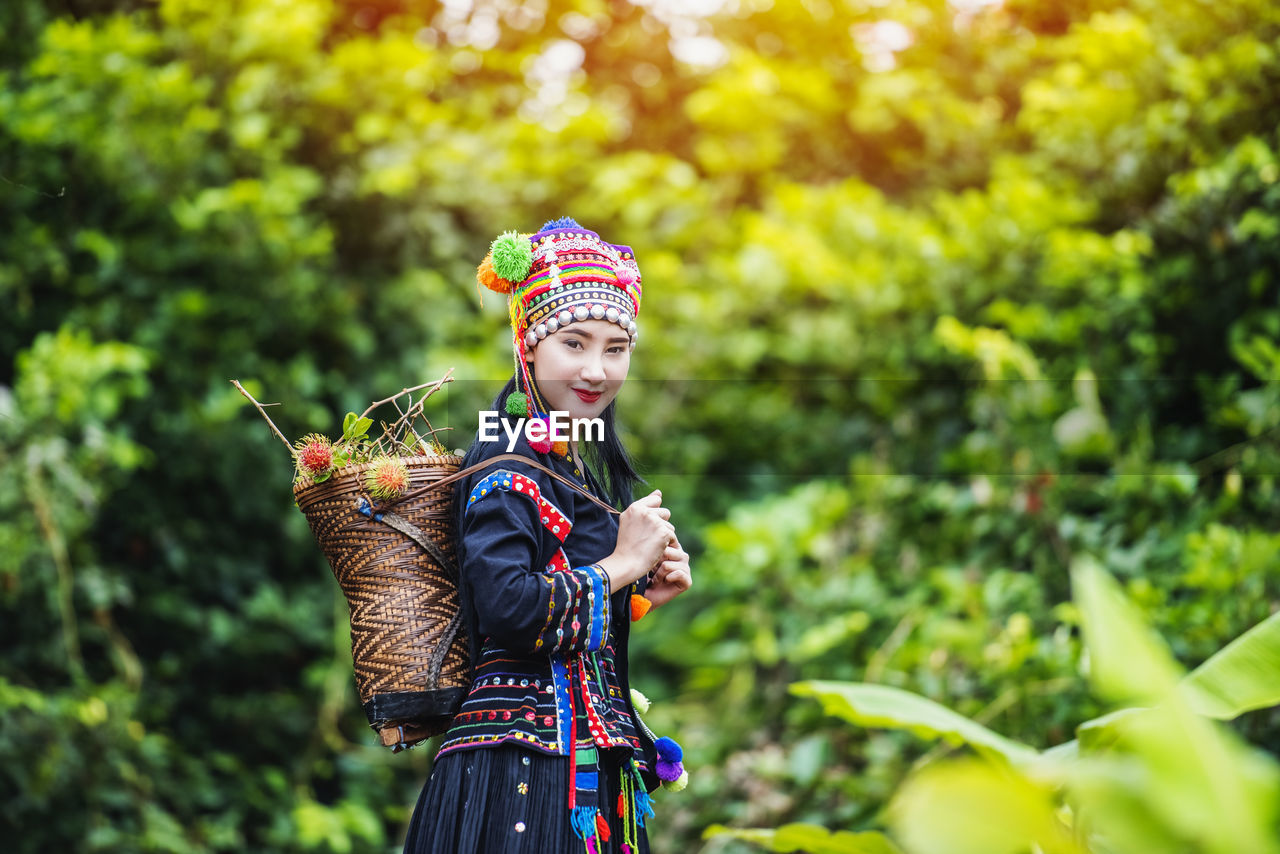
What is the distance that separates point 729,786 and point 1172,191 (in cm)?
267

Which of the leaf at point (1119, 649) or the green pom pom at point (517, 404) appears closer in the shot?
the leaf at point (1119, 649)

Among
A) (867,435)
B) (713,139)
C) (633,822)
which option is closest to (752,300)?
(867,435)

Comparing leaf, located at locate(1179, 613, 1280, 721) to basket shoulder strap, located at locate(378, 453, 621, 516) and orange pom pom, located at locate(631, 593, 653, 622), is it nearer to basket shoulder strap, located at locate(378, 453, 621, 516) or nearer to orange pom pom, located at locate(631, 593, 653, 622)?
orange pom pom, located at locate(631, 593, 653, 622)

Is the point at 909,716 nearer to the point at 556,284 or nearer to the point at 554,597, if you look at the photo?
the point at 554,597

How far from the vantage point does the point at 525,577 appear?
67.2 inches

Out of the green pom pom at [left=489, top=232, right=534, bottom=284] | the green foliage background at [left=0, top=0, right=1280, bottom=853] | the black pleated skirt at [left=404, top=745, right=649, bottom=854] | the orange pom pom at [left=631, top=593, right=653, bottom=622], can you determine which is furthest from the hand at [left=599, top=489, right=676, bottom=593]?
the green foliage background at [left=0, top=0, right=1280, bottom=853]

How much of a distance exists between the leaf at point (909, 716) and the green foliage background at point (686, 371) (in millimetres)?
848

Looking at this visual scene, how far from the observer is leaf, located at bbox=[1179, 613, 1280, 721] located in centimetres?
190

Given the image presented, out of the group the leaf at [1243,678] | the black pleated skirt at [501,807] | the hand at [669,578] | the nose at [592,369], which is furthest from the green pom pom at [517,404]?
the leaf at [1243,678]

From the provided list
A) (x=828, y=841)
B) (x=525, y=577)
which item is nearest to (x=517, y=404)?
(x=525, y=577)

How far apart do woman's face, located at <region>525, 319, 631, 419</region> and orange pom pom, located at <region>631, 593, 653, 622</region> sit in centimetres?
35

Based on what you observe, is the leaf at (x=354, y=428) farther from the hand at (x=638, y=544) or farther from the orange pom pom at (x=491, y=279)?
the hand at (x=638, y=544)

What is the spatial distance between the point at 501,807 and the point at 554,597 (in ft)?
1.19

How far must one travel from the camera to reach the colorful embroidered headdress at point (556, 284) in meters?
1.90
